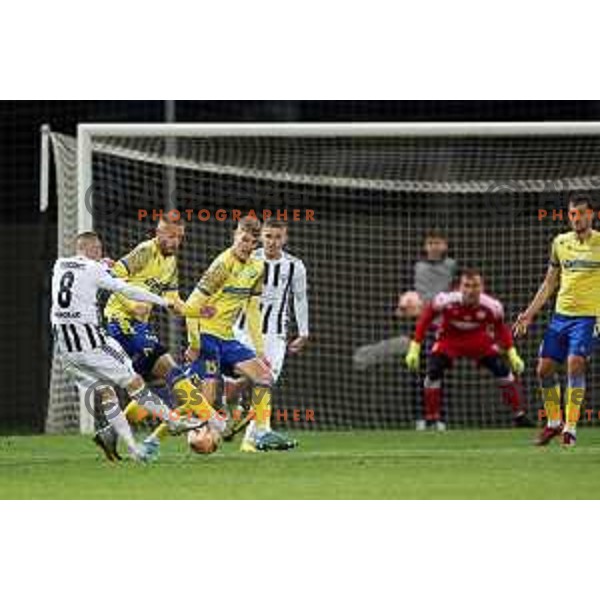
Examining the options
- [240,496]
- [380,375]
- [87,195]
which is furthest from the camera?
[380,375]

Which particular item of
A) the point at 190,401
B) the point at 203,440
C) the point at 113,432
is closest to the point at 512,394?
the point at 203,440

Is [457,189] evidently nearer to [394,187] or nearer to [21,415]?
[394,187]

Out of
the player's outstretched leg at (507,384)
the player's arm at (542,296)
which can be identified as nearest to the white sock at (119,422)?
the player's arm at (542,296)

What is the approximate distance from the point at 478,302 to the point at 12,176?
163 inches

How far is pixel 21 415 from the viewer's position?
19.7 metres

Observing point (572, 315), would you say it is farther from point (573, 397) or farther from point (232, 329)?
point (232, 329)

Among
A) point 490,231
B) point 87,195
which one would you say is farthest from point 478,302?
point 87,195

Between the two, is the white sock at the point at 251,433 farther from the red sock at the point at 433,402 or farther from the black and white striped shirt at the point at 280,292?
the red sock at the point at 433,402

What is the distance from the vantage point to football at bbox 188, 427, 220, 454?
49.4 feet

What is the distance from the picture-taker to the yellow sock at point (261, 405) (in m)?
15.6

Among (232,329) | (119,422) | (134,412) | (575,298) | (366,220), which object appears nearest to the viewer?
(119,422)

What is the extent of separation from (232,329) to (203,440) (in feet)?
3.74

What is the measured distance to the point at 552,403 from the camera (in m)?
15.9

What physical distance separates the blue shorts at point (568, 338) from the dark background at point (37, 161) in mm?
4610
